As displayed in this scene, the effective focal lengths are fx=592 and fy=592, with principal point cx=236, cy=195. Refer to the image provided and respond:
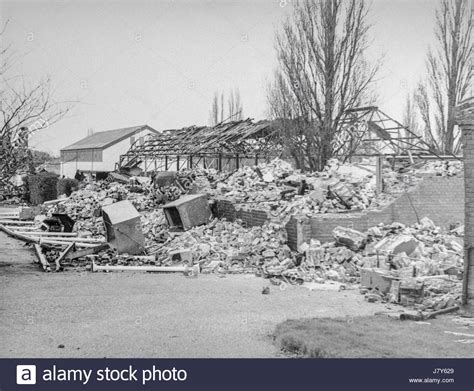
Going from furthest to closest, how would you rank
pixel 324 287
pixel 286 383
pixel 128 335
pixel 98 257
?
pixel 98 257
pixel 324 287
pixel 128 335
pixel 286 383

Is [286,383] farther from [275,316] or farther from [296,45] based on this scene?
[296,45]

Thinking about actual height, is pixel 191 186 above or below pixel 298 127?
below

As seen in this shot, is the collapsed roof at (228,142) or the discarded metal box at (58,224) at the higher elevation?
the collapsed roof at (228,142)

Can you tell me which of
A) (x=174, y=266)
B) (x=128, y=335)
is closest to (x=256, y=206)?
(x=174, y=266)

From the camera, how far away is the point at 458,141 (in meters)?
23.2

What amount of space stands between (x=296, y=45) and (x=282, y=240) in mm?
7640

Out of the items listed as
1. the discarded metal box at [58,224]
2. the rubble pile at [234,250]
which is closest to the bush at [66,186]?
the discarded metal box at [58,224]

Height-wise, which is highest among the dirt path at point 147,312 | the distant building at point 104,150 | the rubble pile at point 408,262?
the distant building at point 104,150

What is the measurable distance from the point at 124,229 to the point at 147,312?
607 centimetres

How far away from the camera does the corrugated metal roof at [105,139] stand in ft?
164

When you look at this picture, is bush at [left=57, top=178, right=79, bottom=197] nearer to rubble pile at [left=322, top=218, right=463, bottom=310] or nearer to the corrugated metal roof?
the corrugated metal roof

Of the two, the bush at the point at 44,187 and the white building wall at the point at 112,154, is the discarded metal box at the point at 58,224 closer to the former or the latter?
the bush at the point at 44,187

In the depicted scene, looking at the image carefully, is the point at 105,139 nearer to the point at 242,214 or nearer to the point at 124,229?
the point at 242,214

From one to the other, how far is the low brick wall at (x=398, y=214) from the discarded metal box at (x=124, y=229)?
2.97 meters
